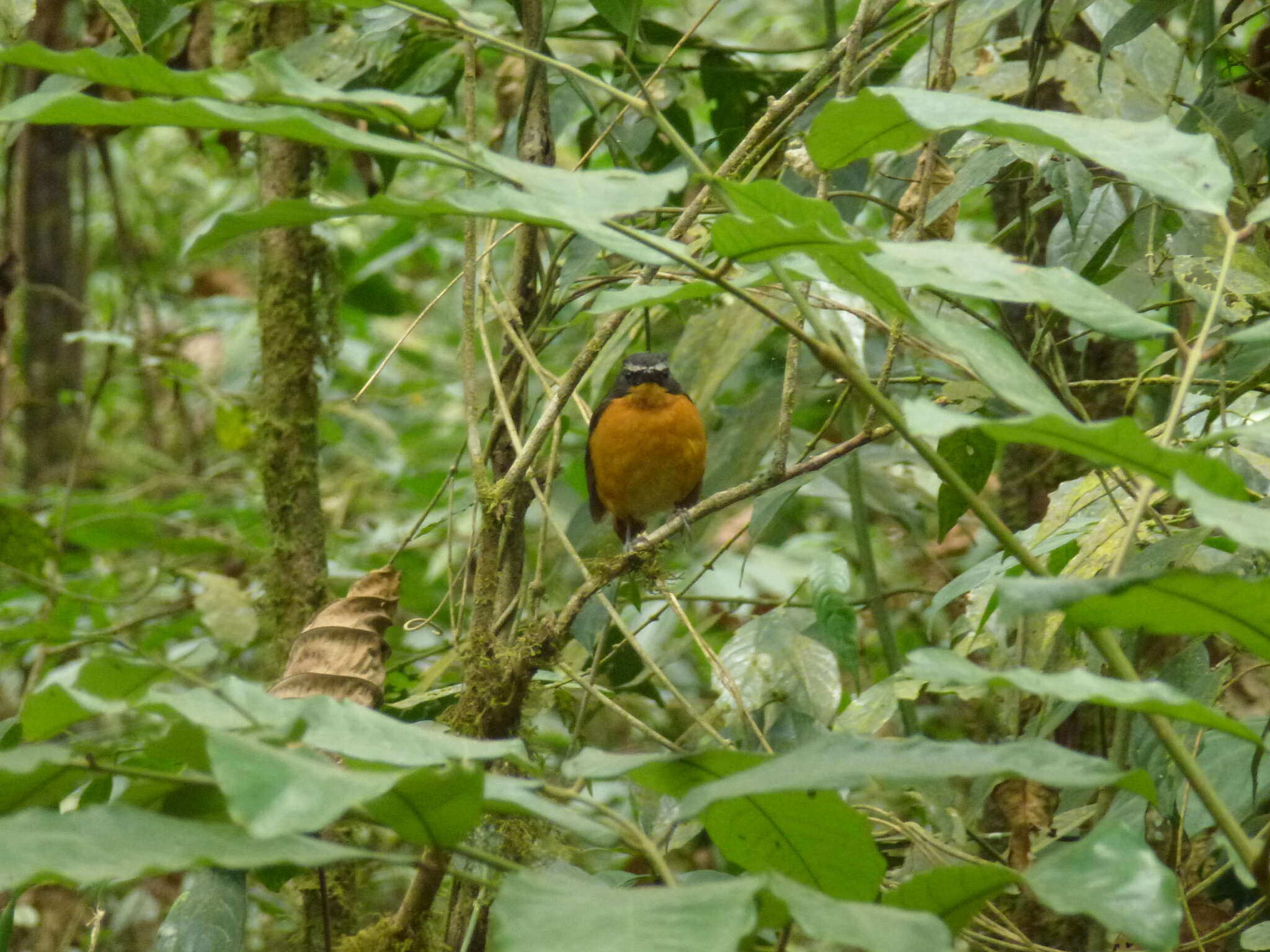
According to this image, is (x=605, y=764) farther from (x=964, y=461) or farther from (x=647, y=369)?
(x=647, y=369)

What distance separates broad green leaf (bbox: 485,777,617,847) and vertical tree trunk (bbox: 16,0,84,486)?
19.1ft

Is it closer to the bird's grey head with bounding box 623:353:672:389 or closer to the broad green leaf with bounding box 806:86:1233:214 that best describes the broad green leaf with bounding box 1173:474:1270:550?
the broad green leaf with bounding box 806:86:1233:214

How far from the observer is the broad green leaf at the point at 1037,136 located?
111cm

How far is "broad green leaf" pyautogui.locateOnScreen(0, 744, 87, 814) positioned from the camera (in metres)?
1.01

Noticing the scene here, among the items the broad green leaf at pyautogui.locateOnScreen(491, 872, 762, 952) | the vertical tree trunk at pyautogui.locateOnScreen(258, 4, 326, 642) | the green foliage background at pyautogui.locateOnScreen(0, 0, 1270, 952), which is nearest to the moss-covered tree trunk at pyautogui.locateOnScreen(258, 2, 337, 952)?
the vertical tree trunk at pyautogui.locateOnScreen(258, 4, 326, 642)

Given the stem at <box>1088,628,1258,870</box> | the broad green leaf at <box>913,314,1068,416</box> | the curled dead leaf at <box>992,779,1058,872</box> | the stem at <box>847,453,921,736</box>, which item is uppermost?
the broad green leaf at <box>913,314,1068,416</box>

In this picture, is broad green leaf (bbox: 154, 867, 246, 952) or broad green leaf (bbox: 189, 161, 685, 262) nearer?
broad green leaf (bbox: 189, 161, 685, 262)

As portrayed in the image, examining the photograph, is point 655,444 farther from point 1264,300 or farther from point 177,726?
point 177,726

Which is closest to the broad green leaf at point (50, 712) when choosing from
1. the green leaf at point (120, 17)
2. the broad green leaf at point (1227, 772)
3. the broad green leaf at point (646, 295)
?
the broad green leaf at point (646, 295)

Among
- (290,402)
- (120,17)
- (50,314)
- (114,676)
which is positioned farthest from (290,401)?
(50,314)

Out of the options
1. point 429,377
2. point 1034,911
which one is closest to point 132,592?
point 429,377

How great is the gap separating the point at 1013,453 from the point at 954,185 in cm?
157

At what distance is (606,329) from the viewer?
2244mm

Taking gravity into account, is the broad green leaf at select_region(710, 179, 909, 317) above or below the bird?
above
